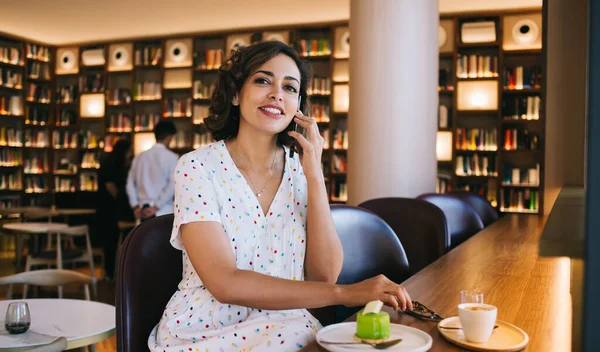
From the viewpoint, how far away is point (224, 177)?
1.63 metres

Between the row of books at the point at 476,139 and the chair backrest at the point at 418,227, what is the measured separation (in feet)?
16.5

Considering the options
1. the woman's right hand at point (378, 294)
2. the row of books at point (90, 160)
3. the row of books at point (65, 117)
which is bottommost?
the row of books at point (90, 160)

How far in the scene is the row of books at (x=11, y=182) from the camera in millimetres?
9234

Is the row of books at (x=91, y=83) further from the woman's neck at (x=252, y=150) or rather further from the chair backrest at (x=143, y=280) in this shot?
the chair backrest at (x=143, y=280)

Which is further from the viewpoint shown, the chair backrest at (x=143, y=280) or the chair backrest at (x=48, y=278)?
the chair backrest at (x=48, y=278)

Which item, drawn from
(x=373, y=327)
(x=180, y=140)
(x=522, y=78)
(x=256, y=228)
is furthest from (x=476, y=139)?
(x=373, y=327)

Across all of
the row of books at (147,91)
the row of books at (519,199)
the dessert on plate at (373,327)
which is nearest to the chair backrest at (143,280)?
the dessert on plate at (373,327)

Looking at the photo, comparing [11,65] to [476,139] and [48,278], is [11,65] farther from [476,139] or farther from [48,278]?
[48,278]

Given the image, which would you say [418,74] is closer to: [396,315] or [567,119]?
[567,119]

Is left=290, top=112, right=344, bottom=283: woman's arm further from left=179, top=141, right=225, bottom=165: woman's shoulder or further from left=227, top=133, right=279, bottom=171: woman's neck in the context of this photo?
left=179, top=141, right=225, bottom=165: woman's shoulder

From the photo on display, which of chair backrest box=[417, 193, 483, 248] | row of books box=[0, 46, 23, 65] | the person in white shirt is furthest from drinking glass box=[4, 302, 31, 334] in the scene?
row of books box=[0, 46, 23, 65]

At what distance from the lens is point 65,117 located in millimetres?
9938

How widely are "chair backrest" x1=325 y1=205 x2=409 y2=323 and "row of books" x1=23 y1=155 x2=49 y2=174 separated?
889cm

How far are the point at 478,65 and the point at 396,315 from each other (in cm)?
664
